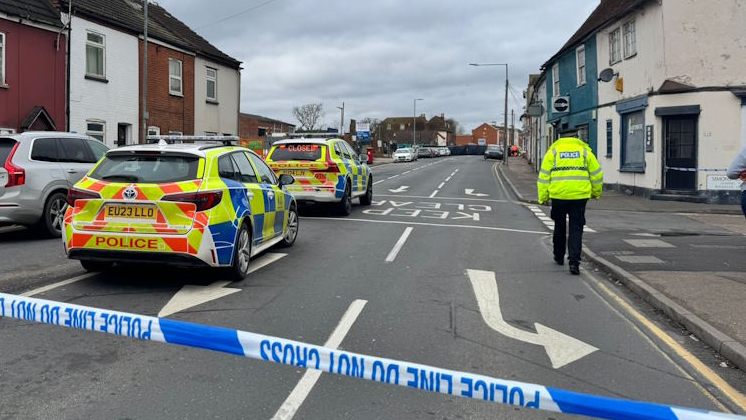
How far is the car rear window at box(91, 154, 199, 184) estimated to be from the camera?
6.63 metres

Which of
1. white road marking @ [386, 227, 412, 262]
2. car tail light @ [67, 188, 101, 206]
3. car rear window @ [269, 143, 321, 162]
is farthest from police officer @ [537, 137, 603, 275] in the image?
car rear window @ [269, 143, 321, 162]

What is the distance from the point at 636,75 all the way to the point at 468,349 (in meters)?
18.6

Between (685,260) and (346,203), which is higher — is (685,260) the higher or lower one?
the lower one

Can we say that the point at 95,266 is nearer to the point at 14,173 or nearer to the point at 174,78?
the point at 14,173

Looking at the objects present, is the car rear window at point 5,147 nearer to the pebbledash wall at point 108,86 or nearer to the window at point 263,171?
the window at point 263,171

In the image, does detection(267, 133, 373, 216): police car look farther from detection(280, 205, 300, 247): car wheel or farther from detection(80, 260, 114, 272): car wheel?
detection(80, 260, 114, 272): car wheel

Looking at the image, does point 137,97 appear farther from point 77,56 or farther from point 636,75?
point 636,75

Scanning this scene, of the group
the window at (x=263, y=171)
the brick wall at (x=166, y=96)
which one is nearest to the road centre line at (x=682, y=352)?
the window at (x=263, y=171)

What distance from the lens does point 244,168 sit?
26.2 ft

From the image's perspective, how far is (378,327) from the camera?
5531 millimetres

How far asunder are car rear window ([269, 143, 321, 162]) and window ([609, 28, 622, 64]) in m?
13.6

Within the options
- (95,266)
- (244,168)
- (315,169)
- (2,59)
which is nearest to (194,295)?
(95,266)

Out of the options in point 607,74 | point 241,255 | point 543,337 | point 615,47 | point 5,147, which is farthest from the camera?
point 615,47

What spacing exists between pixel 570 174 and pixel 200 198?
476 centimetres
